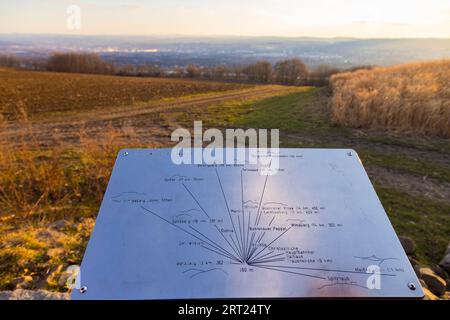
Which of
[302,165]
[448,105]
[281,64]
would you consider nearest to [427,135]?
[448,105]

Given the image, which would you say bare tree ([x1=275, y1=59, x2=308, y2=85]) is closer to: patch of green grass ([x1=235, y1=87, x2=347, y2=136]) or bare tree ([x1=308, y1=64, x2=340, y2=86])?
bare tree ([x1=308, y1=64, x2=340, y2=86])

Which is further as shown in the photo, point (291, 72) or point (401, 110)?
point (291, 72)

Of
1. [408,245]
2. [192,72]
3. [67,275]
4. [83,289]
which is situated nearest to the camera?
[83,289]

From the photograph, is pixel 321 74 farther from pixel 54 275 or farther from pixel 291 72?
pixel 54 275

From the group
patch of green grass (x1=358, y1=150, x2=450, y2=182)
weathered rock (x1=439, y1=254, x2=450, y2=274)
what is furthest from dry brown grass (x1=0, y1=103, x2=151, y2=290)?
patch of green grass (x1=358, y1=150, x2=450, y2=182)

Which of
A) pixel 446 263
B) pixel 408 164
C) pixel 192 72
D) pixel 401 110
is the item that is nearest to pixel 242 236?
pixel 446 263

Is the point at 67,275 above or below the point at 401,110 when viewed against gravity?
below

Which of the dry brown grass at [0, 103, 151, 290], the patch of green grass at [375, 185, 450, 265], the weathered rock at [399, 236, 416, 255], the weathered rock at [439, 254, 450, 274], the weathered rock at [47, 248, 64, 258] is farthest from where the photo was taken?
the patch of green grass at [375, 185, 450, 265]

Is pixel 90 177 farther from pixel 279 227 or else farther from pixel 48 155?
pixel 279 227
